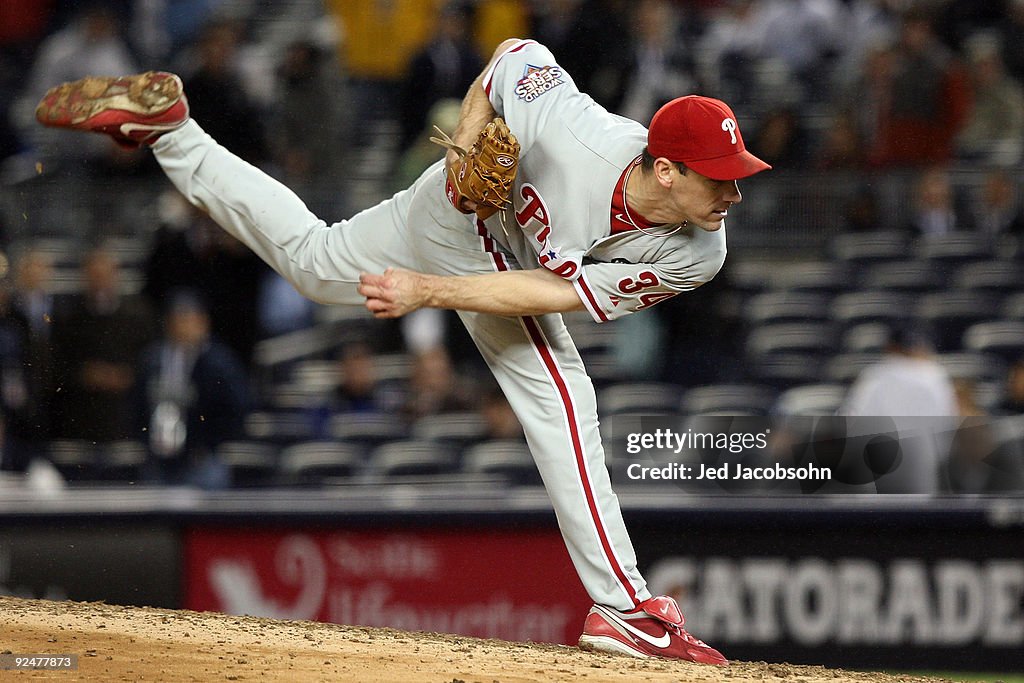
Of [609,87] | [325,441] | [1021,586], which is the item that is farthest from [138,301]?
[1021,586]

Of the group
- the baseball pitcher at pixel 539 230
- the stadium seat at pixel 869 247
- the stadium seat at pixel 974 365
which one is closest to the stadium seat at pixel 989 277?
the stadium seat at pixel 869 247

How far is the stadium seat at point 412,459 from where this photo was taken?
21.0 feet

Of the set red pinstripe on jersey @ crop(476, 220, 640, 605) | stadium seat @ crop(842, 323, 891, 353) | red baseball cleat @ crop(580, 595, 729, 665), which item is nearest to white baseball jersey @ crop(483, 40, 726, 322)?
red pinstripe on jersey @ crop(476, 220, 640, 605)

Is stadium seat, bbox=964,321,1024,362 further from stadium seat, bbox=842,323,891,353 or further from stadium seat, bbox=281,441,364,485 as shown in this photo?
stadium seat, bbox=281,441,364,485

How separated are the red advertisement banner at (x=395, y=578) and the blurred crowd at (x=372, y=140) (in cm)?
59

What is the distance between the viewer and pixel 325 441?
Answer: 6.58m

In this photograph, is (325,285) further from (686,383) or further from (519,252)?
(686,383)

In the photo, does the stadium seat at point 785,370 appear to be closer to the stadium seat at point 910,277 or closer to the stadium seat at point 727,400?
the stadium seat at point 727,400

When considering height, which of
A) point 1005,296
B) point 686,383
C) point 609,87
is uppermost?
point 609,87

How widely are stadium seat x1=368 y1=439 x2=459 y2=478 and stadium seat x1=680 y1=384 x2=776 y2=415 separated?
114 centimetres

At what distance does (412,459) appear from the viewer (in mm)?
6461

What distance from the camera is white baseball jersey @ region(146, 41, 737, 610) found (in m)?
3.50

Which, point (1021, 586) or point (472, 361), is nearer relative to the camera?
point (1021, 586)

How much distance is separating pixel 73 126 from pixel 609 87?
3.29 metres
